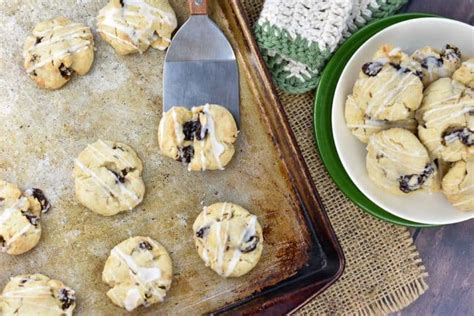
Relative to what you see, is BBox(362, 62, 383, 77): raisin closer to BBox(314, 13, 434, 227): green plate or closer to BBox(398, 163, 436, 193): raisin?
BBox(314, 13, 434, 227): green plate

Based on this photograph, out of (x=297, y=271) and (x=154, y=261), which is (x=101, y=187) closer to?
(x=154, y=261)

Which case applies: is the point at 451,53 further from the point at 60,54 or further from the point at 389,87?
the point at 60,54

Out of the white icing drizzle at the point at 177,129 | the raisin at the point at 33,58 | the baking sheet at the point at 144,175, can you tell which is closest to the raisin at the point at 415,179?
the baking sheet at the point at 144,175

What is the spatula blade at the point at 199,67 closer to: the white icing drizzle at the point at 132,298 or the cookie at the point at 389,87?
the cookie at the point at 389,87

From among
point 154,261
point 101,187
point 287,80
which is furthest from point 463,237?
point 101,187

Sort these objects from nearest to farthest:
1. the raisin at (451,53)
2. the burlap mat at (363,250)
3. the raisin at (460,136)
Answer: the raisin at (460,136) < the raisin at (451,53) < the burlap mat at (363,250)

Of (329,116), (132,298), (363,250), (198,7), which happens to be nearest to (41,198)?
(132,298)
